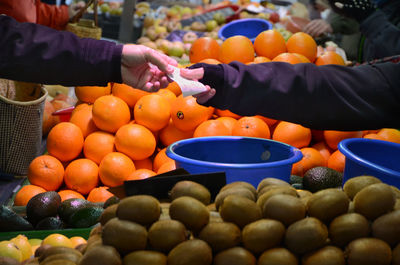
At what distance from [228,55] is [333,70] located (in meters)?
0.79

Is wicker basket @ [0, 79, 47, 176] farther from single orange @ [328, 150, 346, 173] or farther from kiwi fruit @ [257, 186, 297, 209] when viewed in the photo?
kiwi fruit @ [257, 186, 297, 209]

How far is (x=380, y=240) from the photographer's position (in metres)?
0.88

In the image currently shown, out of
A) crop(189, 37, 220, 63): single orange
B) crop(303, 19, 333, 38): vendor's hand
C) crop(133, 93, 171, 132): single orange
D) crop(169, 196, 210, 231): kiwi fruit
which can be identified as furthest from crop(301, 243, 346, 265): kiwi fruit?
crop(303, 19, 333, 38): vendor's hand

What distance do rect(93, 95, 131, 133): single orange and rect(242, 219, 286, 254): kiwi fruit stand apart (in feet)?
4.70

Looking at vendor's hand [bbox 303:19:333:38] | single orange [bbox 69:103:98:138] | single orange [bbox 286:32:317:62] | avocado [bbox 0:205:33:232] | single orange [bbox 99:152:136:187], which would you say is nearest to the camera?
avocado [bbox 0:205:33:232]

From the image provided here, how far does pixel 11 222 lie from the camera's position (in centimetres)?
163

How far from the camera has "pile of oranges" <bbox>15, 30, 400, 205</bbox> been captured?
2.04m

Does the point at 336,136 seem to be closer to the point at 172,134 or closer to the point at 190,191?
the point at 172,134

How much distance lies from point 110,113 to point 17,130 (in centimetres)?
111

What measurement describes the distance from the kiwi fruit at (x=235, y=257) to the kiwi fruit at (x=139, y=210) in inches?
6.1

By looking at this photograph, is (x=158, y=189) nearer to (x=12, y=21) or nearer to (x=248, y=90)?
(x=248, y=90)

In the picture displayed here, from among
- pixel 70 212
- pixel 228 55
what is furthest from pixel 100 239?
pixel 228 55

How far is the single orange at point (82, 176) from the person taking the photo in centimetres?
213


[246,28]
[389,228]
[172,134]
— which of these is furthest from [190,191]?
[246,28]
